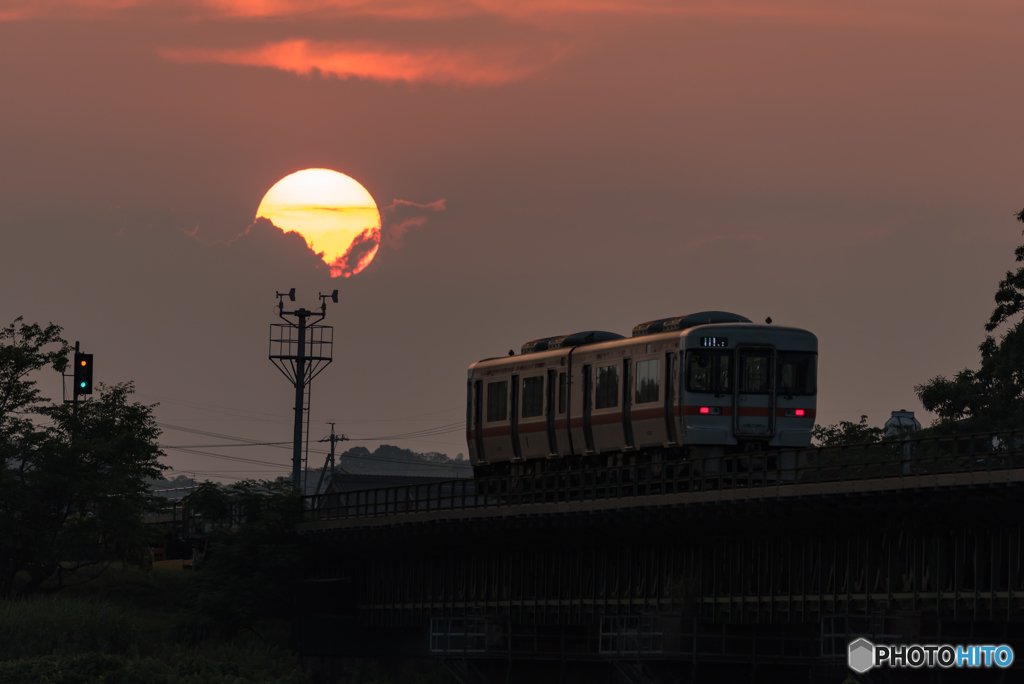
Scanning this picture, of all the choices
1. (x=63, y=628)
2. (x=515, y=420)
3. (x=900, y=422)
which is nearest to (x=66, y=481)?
(x=63, y=628)

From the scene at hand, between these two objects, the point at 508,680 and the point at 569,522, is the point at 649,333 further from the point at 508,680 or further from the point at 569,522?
the point at 508,680

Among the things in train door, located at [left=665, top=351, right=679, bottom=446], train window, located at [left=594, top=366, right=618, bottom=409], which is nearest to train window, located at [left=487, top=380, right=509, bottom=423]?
train window, located at [left=594, top=366, right=618, bottom=409]

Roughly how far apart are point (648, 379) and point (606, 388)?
1911mm

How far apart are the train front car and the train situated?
3cm

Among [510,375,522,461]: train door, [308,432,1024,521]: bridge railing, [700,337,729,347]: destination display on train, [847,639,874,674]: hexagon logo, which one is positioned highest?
[700,337,729,347]: destination display on train

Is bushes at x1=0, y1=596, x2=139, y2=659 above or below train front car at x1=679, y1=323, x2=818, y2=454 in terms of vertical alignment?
below

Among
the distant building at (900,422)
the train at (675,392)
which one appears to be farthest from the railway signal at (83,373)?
the distant building at (900,422)

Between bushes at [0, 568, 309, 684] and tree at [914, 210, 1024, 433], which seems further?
tree at [914, 210, 1024, 433]

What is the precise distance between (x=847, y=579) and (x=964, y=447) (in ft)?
65.7

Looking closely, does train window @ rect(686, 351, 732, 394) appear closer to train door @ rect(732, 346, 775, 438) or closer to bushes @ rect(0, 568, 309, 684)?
train door @ rect(732, 346, 775, 438)

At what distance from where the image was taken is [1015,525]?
36.9 meters

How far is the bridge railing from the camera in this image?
1420 inches

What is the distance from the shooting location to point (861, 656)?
41250 millimetres

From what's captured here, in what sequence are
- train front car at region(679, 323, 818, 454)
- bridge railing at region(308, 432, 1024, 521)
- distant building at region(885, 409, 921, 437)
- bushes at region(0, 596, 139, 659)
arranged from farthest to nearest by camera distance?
distant building at region(885, 409, 921, 437) → bushes at region(0, 596, 139, 659) → train front car at region(679, 323, 818, 454) → bridge railing at region(308, 432, 1024, 521)
